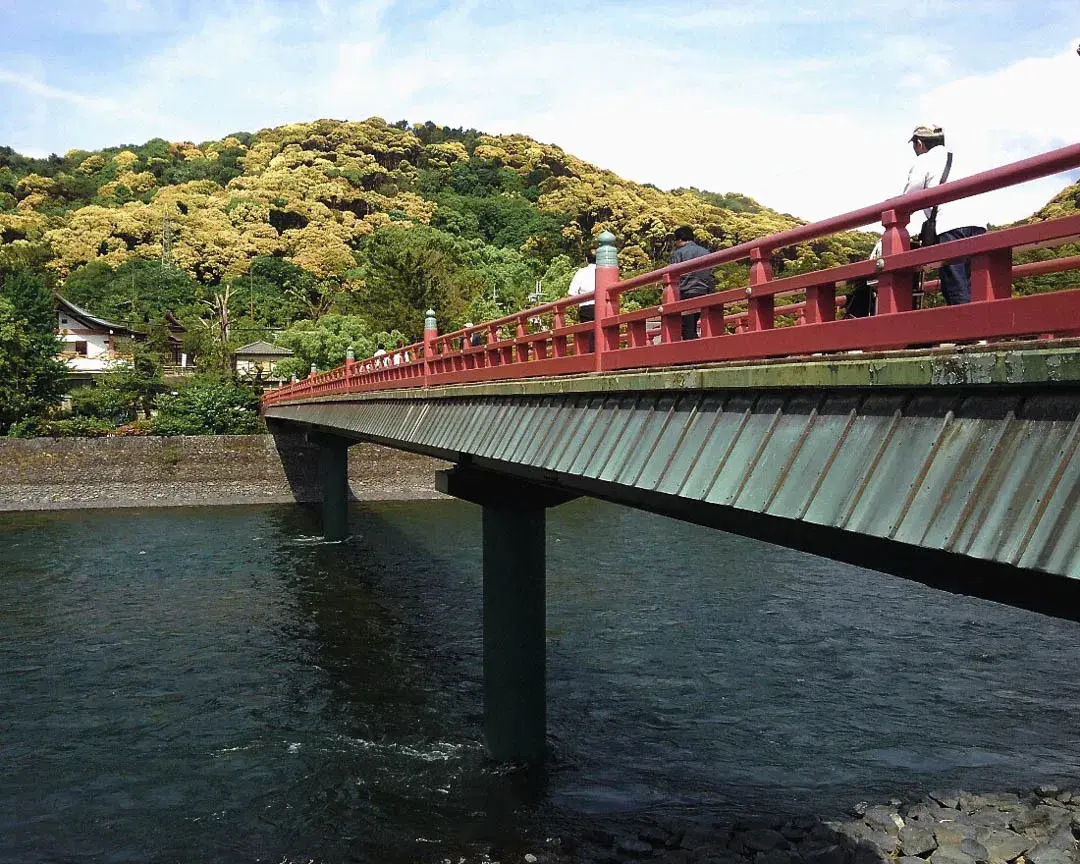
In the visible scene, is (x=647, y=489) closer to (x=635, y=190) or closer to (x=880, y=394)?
(x=880, y=394)

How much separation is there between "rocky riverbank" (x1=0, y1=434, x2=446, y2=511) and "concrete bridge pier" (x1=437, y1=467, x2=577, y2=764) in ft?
112

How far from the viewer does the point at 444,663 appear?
63.8 feet

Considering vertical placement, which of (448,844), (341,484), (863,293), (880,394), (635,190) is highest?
(635,190)

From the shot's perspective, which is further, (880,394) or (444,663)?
(444,663)

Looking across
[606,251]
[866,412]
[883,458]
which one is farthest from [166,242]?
[883,458]

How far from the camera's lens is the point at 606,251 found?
9.91 m

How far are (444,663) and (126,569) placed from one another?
15316 millimetres

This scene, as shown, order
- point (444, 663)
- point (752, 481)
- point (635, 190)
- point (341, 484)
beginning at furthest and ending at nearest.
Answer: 1. point (635, 190)
2. point (341, 484)
3. point (444, 663)
4. point (752, 481)

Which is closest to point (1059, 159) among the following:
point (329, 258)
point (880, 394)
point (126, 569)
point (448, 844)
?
point (880, 394)

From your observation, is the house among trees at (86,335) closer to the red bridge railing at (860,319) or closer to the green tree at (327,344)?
the green tree at (327,344)

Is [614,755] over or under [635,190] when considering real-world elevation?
under

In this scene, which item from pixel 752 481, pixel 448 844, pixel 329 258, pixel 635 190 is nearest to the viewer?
pixel 752 481

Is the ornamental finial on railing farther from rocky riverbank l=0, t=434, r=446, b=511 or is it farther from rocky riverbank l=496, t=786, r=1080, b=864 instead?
rocky riverbank l=0, t=434, r=446, b=511

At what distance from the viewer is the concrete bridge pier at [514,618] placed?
546 inches
